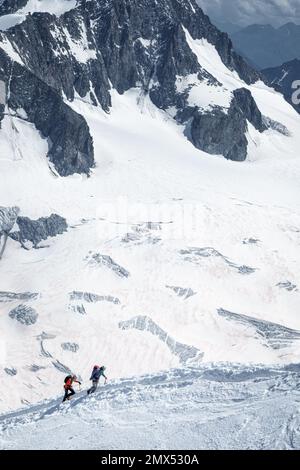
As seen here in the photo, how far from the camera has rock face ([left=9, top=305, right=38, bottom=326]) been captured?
358 feet

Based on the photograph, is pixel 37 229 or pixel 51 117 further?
pixel 51 117

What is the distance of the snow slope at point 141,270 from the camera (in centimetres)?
10412

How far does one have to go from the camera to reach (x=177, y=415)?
35.6 meters

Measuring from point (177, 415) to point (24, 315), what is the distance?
257 ft

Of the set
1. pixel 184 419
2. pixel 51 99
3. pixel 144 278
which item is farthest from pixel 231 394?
pixel 51 99

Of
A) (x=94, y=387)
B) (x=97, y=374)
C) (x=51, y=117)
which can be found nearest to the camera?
(x=97, y=374)

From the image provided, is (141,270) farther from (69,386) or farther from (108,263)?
(69,386)

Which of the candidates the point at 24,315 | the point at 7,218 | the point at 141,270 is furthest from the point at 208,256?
the point at 7,218

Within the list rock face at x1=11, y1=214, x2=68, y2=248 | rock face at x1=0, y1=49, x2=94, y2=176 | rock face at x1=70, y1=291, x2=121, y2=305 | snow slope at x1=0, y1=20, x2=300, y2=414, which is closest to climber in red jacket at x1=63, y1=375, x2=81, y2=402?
snow slope at x1=0, y1=20, x2=300, y2=414

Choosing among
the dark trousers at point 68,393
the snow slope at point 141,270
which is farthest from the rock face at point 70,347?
the dark trousers at point 68,393

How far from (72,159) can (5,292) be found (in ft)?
187

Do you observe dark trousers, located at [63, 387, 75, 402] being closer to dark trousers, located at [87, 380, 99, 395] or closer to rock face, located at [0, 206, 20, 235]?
dark trousers, located at [87, 380, 99, 395]

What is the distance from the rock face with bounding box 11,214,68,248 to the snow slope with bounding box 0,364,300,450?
93.6 m

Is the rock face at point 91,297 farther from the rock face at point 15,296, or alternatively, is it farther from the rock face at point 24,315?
the rock face at point 24,315
